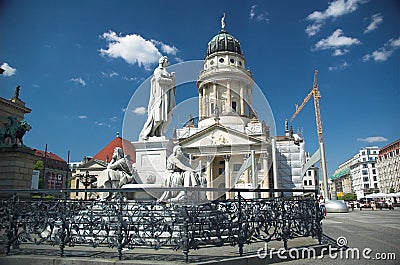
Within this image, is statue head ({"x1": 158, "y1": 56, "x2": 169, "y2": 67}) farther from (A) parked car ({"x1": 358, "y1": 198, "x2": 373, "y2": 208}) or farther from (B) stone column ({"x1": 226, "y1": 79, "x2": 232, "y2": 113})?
(B) stone column ({"x1": 226, "y1": 79, "x2": 232, "y2": 113})

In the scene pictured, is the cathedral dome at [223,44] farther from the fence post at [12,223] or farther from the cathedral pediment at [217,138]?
the fence post at [12,223]

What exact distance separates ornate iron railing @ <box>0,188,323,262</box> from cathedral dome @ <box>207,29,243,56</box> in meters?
59.9

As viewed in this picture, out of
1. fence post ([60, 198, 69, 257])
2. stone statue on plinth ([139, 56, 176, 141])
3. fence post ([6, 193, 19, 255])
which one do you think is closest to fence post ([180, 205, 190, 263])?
fence post ([60, 198, 69, 257])

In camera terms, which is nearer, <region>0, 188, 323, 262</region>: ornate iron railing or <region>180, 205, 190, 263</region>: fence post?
<region>180, 205, 190, 263</region>: fence post

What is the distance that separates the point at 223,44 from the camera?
2480 inches

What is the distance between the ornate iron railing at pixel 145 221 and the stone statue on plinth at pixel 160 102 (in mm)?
3255

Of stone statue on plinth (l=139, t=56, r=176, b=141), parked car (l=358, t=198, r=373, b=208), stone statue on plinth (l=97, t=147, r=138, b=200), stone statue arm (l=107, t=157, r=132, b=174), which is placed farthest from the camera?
parked car (l=358, t=198, r=373, b=208)

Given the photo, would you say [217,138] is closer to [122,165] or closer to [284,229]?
[122,165]

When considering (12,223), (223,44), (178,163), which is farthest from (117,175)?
(223,44)

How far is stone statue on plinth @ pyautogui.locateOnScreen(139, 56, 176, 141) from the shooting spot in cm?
884

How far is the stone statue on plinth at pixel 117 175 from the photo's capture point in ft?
25.2

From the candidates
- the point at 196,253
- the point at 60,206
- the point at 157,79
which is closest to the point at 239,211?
the point at 196,253

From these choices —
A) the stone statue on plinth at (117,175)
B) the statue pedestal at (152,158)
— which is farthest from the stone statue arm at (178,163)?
the stone statue on plinth at (117,175)

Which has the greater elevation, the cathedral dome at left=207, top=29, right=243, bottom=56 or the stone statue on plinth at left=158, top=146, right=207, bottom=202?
the cathedral dome at left=207, top=29, right=243, bottom=56
